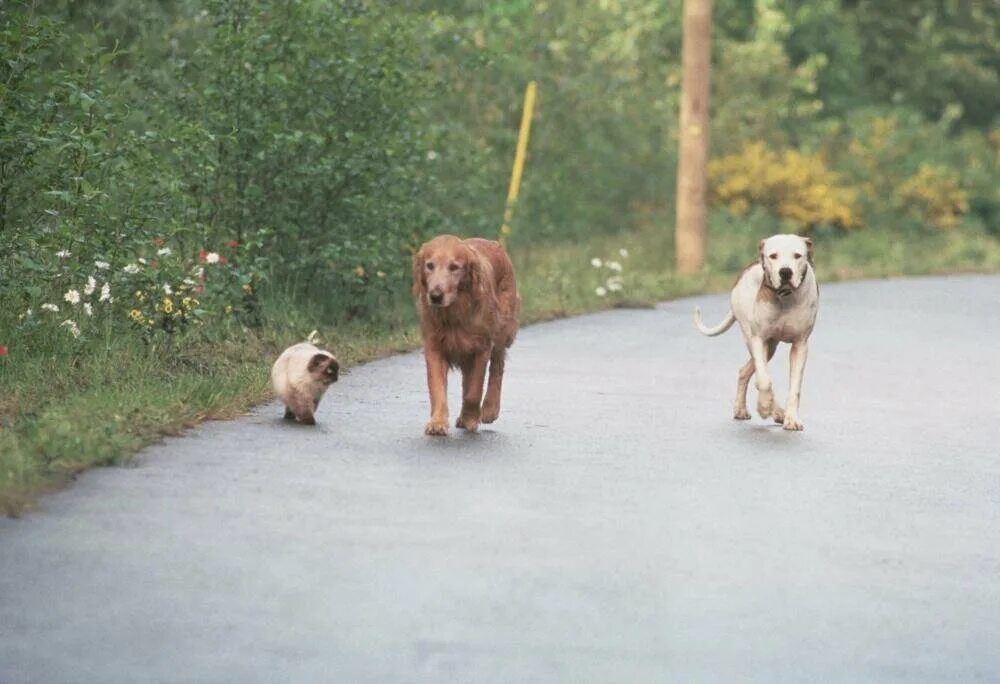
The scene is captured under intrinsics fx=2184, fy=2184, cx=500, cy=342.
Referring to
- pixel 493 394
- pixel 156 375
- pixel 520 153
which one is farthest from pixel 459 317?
pixel 520 153

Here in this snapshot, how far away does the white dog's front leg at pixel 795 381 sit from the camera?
12.3 meters

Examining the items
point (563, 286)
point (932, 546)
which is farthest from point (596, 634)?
point (563, 286)

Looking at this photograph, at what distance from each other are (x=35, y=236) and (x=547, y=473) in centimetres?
422

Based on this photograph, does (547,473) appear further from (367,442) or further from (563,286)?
(563,286)

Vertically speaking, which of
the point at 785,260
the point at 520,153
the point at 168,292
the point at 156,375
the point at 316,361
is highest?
the point at 520,153

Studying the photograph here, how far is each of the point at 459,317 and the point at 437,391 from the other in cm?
43

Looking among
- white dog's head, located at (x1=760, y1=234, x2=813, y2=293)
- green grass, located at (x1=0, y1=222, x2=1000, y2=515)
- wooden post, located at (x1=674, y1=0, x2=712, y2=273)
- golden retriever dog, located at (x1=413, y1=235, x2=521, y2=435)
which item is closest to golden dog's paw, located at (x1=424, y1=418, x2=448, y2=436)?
golden retriever dog, located at (x1=413, y1=235, x2=521, y2=435)

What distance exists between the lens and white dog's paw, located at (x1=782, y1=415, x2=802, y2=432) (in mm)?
12445

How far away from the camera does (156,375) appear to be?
12.6 meters

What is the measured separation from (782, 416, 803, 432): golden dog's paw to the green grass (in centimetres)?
212

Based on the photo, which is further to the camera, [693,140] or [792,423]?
[693,140]

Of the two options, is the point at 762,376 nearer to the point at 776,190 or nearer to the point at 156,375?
the point at 156,375

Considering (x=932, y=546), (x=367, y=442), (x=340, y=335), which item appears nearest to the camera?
(x=932, y=546)

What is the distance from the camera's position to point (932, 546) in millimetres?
8906
